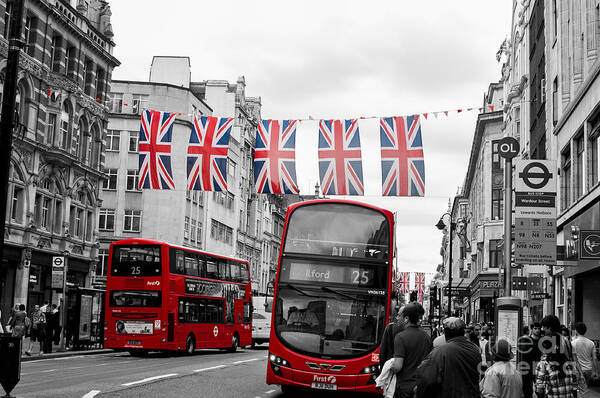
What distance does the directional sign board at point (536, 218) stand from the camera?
17312 mm

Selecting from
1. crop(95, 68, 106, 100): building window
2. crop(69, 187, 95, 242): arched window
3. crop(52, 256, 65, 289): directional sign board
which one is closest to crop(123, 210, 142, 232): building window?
crop(69, 187, 95, 242): arched window

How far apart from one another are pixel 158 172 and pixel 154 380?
8.94 metres

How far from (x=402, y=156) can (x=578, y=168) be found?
6161 mm

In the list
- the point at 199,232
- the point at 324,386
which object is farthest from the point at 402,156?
the point at 199,232

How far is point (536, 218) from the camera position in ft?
57.0

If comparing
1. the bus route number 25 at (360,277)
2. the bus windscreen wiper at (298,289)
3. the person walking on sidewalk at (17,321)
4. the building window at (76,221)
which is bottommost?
the person walking on sidewalk at (17,321)

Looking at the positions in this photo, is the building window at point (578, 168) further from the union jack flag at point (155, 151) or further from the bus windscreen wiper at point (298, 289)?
the union jack flag at point (155, 151)

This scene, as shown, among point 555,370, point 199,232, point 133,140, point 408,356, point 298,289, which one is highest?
point 133,140

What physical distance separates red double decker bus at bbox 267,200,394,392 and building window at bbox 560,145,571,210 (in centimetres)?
1236

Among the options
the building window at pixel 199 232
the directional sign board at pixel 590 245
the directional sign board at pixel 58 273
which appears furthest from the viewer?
the building window at pixel 199 232

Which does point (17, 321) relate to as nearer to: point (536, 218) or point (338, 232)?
point (338, 232)

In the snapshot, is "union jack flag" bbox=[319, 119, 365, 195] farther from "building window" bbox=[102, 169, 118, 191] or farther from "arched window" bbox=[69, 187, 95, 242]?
"building window" bbox=[102, 169, 118, 191]

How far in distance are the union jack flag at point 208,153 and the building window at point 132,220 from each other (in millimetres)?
35798

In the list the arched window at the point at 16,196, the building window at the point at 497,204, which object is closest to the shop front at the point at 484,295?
the building window at the point at 497,204
